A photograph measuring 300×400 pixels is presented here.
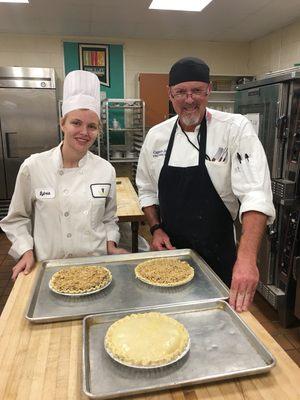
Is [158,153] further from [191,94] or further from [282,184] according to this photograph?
[282,184]

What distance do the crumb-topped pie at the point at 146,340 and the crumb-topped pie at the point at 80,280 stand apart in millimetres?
212

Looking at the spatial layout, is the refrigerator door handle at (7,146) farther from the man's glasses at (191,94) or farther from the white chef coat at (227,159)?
the man's glasses at (191,94)

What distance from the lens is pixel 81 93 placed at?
1438 mm

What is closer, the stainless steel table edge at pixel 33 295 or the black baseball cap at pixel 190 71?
the stainless steel table edge at pixel 33 295

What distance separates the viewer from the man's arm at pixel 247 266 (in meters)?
1.02

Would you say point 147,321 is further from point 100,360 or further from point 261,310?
point 261,310

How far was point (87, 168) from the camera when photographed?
1.51 meters

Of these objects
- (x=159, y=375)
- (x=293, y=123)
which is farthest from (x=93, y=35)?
(x=159, y=375)

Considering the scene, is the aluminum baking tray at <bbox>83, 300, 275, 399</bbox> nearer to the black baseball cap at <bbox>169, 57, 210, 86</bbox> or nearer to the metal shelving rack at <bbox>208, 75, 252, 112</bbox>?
the black baseball cap at <bbox>169, 57, 210, 86</bbox>

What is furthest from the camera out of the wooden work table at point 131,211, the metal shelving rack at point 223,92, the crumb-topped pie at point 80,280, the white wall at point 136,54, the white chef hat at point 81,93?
the metal shelving rack at point 223,92

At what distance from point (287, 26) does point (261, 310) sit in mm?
3655

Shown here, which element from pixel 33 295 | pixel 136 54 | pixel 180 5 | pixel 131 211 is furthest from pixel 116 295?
pixel 136 54

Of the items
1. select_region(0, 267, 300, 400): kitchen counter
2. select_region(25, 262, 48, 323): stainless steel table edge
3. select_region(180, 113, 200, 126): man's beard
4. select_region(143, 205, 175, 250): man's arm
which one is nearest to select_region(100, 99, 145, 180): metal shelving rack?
select_region(143, 205, 175, 250): man's arm

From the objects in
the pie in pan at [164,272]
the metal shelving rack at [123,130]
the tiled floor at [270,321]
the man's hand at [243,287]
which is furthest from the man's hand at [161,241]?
the metal shelving rack at [123,130]
